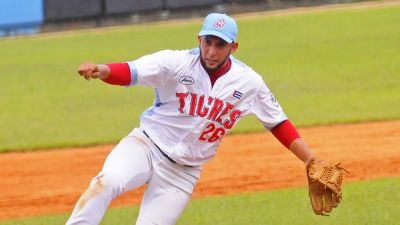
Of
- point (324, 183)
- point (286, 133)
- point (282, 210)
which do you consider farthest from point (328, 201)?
point (282, 210)

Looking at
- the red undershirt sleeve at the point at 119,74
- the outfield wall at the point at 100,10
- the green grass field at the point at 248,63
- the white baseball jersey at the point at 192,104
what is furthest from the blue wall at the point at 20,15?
the red undershirt sleeve at the point at 119,74

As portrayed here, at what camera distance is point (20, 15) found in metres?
24.9

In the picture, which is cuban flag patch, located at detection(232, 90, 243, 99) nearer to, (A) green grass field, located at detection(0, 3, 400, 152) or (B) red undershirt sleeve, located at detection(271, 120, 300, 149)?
(B) red undershirt sleeve, located at detection(271, 120, 300, 149)

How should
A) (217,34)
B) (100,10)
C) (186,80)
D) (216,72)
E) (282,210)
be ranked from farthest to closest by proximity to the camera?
(100,10), (282,210), (216,72), (186,80), (217,34)

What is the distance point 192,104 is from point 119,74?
0.59 m

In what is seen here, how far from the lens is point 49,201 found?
9.88 metres

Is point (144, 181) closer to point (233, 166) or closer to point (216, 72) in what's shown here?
point (216, 72)

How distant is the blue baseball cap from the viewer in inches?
252

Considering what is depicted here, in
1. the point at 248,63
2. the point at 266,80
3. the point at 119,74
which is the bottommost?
the point at 248,63

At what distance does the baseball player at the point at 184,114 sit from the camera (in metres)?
6.41

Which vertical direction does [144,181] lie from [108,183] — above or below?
below

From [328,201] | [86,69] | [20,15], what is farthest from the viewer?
[20,15]

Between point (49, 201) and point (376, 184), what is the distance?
3.19 m

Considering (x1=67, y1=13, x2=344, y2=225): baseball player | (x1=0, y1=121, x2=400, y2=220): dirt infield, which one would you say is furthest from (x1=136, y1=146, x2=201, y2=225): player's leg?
(x1=0, y1=121, x2=400, y2=220): dirt infield
